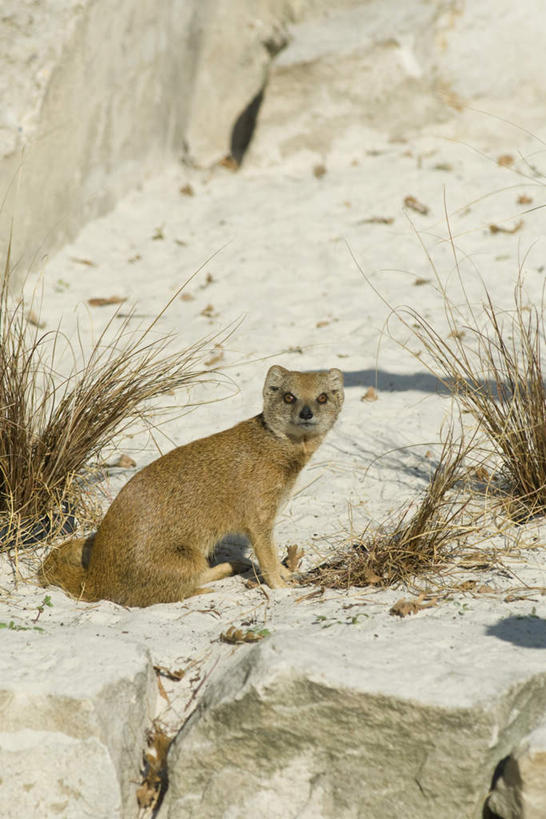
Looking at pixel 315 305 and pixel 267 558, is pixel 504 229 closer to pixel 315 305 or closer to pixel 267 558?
pixel 315 305

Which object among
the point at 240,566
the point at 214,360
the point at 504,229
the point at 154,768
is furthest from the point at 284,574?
the point at 504,229

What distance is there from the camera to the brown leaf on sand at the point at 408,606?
4246 mm

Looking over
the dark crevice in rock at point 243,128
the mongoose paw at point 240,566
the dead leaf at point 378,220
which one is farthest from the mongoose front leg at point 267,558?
the dark crevice in rock at point 243,128

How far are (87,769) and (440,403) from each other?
13.5 ft

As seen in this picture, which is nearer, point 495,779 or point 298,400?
point 495,779

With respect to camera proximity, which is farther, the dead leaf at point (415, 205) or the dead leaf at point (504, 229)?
the dead leaf at point (415, 205)

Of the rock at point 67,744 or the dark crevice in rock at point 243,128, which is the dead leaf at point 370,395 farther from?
the dark crevice in rock at point 243,128

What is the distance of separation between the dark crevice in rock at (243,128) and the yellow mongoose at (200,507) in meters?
7.68

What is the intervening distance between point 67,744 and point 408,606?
5.36 feet

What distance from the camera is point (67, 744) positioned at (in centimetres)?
356

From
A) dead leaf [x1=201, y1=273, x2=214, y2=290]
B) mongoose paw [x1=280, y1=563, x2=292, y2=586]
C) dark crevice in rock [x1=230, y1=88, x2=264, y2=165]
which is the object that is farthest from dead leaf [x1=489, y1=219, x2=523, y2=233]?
mongoose paw [x1=280, y1=563, x2=292, y2=586]

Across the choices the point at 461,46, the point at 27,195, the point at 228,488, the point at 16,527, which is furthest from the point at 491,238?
the point at 16,527

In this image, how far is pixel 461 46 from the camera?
36.6ft

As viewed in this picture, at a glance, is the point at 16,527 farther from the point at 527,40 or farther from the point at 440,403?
the point at 527,40
